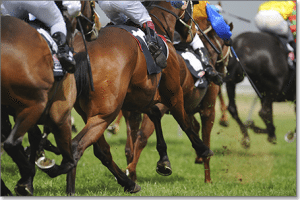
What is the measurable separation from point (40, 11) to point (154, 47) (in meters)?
1.28

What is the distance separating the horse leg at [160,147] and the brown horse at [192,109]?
16mm

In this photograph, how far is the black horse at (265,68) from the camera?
27.6ft

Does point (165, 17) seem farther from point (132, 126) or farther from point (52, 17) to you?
point (52, 17)

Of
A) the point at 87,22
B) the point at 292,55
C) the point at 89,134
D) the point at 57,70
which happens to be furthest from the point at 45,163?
the point at 292,55

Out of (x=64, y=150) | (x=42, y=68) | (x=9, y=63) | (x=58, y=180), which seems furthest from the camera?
(x=58, y=180)

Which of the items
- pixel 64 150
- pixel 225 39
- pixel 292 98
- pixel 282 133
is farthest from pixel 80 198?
pixel 282 133

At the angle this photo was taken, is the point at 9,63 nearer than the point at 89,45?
Yes

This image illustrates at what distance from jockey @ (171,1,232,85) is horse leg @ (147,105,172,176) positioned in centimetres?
94

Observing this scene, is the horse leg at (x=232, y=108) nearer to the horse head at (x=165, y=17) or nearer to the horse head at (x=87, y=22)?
the horse head at (x=165, y=17)

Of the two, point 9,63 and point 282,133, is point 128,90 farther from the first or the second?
point 282,133

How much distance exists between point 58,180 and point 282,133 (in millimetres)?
8207

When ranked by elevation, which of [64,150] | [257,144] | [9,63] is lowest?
[257,144]

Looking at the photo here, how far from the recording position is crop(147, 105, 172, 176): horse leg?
4.93 metres

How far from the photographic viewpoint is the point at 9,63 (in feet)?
9.41
